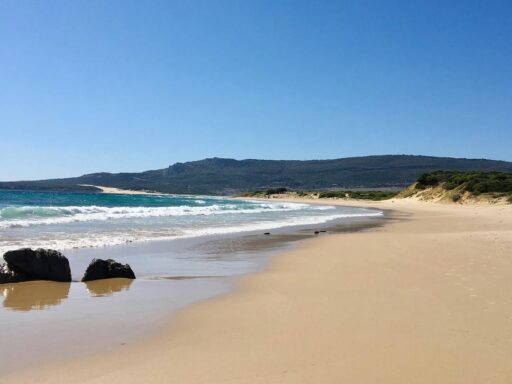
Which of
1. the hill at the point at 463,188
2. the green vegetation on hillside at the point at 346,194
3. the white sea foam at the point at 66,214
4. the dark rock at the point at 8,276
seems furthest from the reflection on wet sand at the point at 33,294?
the green vegetation on hillside at the point at 346,194

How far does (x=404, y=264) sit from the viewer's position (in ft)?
34.3

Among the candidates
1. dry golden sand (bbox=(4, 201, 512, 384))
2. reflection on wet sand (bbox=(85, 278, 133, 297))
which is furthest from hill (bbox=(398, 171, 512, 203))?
reflection on wet sand (bbox=(85, 278, 133, 297))

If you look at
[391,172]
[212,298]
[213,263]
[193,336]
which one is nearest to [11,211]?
[213,263]

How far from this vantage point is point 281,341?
16.5ft

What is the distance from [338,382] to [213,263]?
24.3 feet

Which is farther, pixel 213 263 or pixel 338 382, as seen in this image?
pixel 213 263

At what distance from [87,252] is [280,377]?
Result: 9.47 m

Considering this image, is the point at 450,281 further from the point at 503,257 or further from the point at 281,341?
the point at 281,341

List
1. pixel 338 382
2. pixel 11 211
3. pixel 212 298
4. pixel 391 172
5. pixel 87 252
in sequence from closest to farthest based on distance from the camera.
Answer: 1. pixel 338 382
2. pixel 212 298
3. pixel 87 252
4. pixel 11 211
5. pixel 391 172

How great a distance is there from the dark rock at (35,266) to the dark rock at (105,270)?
393 mm

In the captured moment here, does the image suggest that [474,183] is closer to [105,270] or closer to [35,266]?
[105,270]

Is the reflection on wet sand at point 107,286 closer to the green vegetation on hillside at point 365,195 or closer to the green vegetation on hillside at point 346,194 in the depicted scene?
the green vegetation on hillside at point 365,195

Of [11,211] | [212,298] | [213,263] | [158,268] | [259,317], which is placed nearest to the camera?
[259,317]

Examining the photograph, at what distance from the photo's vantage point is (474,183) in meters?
51.7
